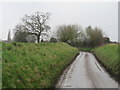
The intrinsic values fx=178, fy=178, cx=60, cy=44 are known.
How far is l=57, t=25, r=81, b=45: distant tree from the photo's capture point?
70625mm

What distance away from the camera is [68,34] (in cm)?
7062

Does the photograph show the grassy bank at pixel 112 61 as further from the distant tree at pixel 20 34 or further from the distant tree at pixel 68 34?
the distant tree at pixel 68 34

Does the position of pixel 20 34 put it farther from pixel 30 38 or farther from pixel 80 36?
pixel 80 36

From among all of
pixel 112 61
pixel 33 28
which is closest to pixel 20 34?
pixel 33 28

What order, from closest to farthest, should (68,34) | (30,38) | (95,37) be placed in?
1. (30,38)
2. (95,37)
3. (68,34)

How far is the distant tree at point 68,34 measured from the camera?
70.6m

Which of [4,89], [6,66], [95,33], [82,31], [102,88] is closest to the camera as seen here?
[4,89]

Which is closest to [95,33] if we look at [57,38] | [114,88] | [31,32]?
[57,38]

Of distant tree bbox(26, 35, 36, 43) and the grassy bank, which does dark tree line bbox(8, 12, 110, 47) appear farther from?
the grassy bank

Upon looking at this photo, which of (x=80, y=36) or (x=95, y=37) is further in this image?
(x=80, y=36)

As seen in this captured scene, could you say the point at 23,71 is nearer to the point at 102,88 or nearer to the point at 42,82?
the point at 42,82

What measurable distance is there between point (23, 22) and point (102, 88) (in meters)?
54.9

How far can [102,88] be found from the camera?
1021 centimetres

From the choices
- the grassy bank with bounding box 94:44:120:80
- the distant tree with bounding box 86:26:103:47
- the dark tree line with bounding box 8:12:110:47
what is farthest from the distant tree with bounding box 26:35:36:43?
the grassy bank with bounding box 94:44:120:80
